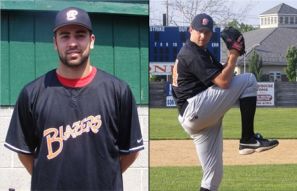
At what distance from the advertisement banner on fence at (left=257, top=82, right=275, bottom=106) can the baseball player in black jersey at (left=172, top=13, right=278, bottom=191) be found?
27911mm

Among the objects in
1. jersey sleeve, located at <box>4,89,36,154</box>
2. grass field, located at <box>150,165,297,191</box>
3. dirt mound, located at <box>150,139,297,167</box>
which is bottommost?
dirt mound, located at <box>150,139,297,167</box>

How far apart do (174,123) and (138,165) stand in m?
15.9

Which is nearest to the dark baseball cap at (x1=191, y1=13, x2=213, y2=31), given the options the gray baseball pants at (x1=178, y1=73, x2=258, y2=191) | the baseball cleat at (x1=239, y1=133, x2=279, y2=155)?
the gray baseball pants at (x1=178, y1=73, x2=258, y2=191)

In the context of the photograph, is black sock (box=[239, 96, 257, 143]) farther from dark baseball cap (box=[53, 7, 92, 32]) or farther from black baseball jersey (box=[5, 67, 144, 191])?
dark baseball cap (box=[53, 7, 92, 32])

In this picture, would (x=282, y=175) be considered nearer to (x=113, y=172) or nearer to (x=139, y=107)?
(x=139, y=107)

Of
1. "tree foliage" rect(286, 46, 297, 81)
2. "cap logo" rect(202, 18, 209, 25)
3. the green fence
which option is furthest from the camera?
"tree foliage" rect(286, 46, 297, 81)

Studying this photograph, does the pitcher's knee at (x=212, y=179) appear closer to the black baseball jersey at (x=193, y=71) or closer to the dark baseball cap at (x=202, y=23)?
the black baseball jersey at (x=193, y=71)

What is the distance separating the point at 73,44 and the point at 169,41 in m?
10.8

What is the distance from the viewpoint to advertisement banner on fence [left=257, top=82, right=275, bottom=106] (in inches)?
1258

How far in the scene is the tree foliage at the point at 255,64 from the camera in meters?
42.1

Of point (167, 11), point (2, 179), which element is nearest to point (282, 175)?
point (167, 11)

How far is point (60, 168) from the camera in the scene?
307 cm

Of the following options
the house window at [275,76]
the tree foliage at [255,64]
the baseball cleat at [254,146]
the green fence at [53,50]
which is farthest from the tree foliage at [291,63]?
the baseball cleat at [254,146]

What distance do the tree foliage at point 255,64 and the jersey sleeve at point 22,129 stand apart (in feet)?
126
